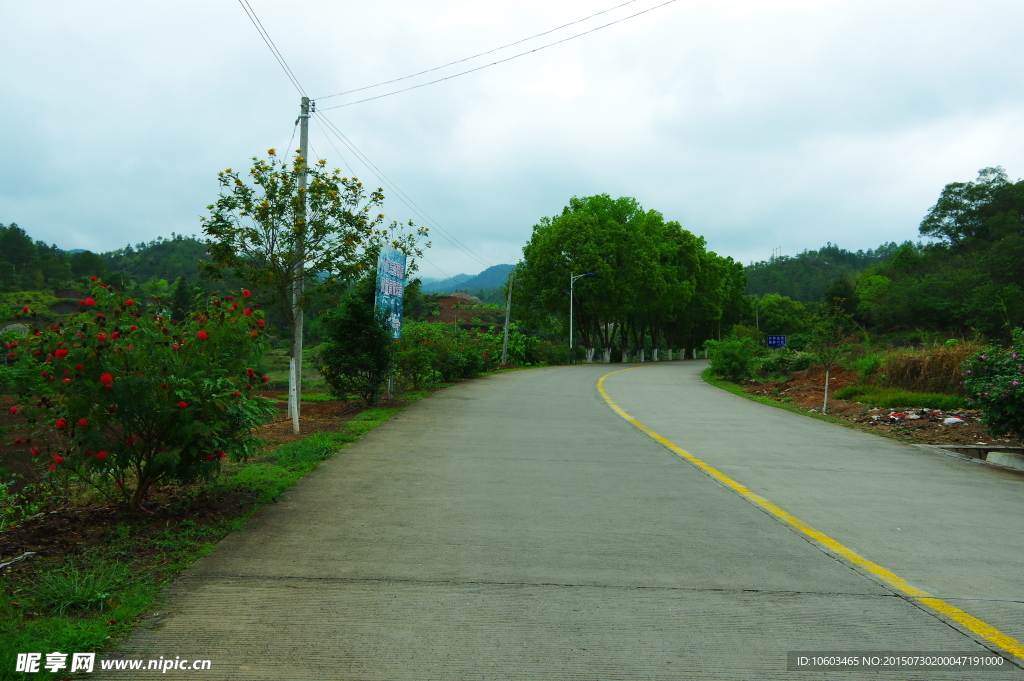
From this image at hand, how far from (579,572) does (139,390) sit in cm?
350

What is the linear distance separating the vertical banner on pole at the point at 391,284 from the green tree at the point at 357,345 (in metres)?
0.18

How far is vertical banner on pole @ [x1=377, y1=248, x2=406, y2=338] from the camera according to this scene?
1438 centimetres

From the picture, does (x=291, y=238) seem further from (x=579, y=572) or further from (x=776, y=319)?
(x=776, y=319)

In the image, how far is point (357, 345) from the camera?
14688 mm

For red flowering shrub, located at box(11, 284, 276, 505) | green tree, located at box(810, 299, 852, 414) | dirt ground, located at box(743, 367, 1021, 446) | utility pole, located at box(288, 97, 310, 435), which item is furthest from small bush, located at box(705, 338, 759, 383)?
red flowering shrub, located at box(11, 284, 276, 505)

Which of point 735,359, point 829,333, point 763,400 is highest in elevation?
point 829,333

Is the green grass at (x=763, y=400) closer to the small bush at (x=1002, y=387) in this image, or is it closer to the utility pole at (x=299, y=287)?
the small bush at (x=1002, y=387)

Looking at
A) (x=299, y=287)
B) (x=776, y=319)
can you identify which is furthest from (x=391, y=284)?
(x=776, y=319)

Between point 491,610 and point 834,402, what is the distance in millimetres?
17483

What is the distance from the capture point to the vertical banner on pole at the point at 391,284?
1438 centimetres

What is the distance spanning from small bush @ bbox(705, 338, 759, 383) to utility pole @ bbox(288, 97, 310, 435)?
21812 mm

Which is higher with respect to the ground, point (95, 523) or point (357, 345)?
point (357, 345)

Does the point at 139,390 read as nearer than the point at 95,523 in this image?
Yes

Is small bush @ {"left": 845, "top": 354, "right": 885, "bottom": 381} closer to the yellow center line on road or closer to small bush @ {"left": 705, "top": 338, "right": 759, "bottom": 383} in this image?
small bush @ {"left": 705, "top": 338, "right": 759, "bottom": 383}
